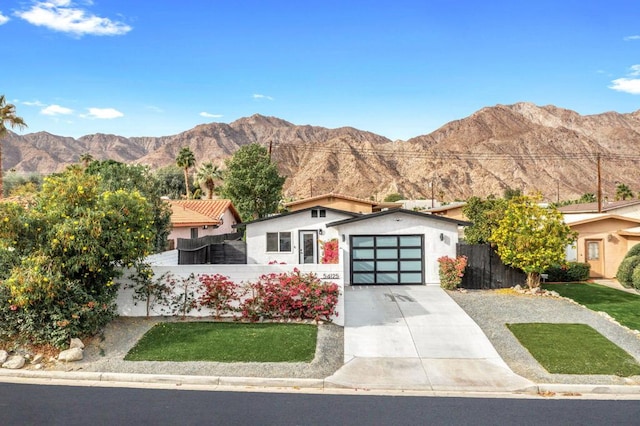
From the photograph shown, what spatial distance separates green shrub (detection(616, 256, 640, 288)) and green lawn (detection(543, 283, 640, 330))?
0.66 m

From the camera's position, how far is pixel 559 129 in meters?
189

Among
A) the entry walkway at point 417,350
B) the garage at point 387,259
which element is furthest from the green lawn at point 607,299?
the garage at point 387,259

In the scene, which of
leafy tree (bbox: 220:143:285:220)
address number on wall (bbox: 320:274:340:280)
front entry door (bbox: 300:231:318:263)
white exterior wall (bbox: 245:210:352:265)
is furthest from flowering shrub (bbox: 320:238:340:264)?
leafy tree (bbox: 220:143:285:220)

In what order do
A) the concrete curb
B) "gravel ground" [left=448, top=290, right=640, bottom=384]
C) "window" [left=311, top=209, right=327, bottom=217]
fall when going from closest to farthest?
the concrete curb → "gravel ground" [left=448, top=290, right=640, bottom=384] → "window" [left=311, top=209, right=327, bottom=217]

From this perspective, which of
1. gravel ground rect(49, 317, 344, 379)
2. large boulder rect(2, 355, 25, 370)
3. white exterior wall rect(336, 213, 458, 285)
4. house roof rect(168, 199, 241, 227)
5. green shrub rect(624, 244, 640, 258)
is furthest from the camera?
house roof rect(168, 199, 241, 227)

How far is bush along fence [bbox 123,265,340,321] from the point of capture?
14.1 m

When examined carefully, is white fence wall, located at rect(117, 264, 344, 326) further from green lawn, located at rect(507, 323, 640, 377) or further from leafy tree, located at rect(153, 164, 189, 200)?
leafy tree, located at rect(153, 164, 189, 200)

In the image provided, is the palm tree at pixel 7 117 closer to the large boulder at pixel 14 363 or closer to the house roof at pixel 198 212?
the house roof at pixel 198 212

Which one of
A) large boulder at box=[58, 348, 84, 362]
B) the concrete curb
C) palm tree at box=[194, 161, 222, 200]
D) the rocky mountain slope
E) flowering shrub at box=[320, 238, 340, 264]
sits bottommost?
the concrete curb

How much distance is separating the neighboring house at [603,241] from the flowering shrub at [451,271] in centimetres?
802

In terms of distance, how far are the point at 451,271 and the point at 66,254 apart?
44.6 feet

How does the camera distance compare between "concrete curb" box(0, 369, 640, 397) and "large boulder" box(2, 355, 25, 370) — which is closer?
"concrete curb" box(0, 369, 640, 397)

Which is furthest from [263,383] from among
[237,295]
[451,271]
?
[451,271]

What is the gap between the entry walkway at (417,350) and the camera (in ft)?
33.7
